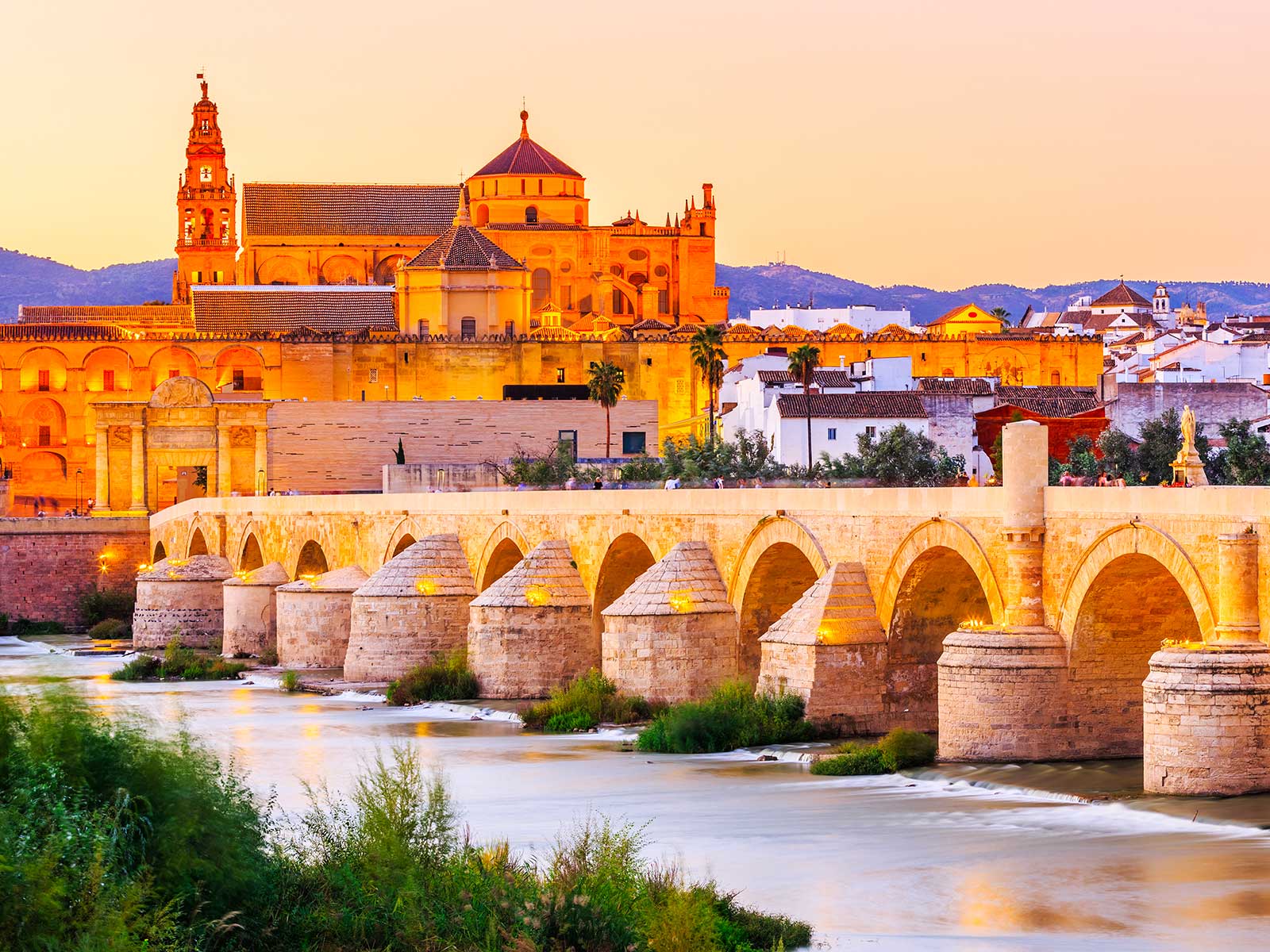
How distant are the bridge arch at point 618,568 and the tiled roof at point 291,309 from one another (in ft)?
188

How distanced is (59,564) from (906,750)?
129ft

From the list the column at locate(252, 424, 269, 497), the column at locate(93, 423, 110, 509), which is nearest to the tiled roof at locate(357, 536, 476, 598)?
the column at locate(93, 423, 110, 509)

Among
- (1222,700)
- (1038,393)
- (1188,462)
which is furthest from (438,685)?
(1038,393)

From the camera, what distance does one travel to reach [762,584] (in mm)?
28453

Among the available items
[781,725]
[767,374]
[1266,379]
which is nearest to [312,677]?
[781,725]

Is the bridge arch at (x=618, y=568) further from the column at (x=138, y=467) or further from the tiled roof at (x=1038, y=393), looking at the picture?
the column at (x=138, y=467)

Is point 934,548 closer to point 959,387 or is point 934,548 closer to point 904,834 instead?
point 904,834

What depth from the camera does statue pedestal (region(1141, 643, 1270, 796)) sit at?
1897 cm

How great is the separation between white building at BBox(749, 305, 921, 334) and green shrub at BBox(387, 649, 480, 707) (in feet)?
242

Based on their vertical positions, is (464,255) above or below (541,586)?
above

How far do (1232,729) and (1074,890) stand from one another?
278cm

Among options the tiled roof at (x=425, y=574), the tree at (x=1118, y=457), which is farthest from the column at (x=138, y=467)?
the tiled roof at (x=425, y=574)

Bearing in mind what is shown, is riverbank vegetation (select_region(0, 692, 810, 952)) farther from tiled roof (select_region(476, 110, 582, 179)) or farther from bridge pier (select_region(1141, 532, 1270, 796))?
tiled roof (select_region(476, 110, 582, 179))

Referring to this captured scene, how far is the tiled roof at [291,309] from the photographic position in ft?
294
